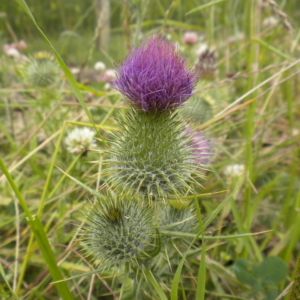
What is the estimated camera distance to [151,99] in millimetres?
1562

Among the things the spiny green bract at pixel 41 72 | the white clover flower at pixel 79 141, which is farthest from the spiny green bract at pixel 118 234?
the spiny green bract at pixel 41 72

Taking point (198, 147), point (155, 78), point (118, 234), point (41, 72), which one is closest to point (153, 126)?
point (155, 78)

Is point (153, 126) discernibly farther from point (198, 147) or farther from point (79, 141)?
point (79, 141)

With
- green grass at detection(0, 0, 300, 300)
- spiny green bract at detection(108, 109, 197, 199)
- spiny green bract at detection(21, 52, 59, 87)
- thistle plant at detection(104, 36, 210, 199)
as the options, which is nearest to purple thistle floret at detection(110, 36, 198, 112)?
thistle plant at detection(104, 36, 210, 199)

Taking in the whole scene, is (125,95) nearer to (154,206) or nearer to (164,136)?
(164,136)

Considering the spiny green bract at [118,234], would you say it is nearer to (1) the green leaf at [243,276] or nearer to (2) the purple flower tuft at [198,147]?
(2) the purple flower tuft at [198,147]

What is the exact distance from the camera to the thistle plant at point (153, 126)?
152 centimetres

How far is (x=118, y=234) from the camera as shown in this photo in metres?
1.53

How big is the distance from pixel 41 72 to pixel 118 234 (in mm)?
2571

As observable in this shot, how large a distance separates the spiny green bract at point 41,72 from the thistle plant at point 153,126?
2.07m

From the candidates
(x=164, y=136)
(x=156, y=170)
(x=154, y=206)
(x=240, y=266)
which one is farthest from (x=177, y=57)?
(x=240, y=266)

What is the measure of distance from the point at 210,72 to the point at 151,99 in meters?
2.54

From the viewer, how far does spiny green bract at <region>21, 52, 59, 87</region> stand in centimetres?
341

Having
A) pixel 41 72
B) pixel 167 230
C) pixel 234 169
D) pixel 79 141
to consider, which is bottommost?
pixel 167 230
